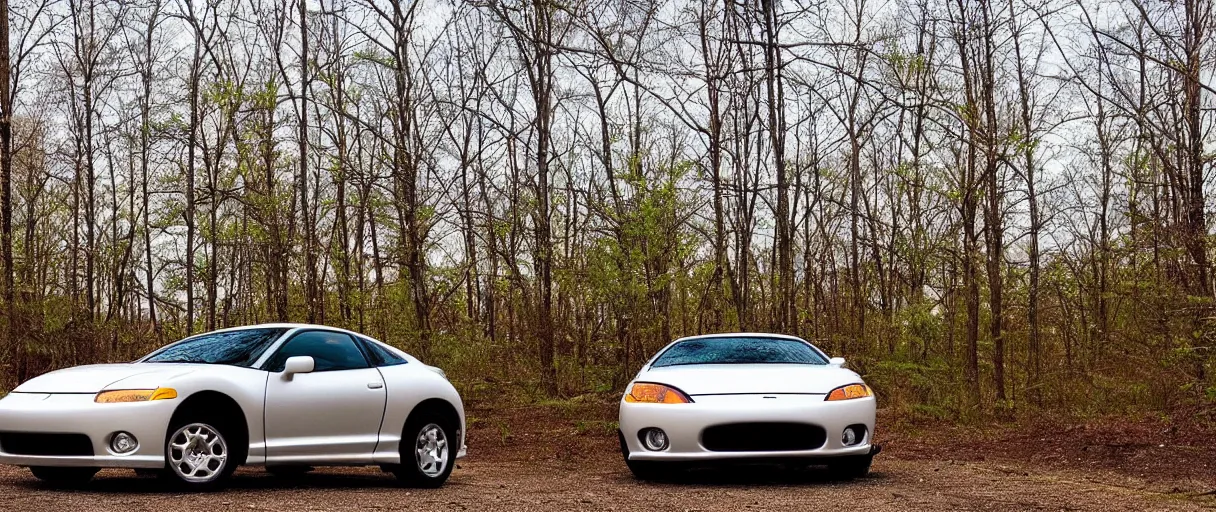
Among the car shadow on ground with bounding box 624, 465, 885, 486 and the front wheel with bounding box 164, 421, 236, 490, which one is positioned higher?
the front wheel with bounding box 164, 421, 236, 490

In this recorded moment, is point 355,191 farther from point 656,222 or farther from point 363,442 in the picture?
point 363,442

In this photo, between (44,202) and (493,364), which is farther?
(44,202)

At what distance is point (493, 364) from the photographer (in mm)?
21047

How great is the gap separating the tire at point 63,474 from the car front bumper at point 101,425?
77 cm

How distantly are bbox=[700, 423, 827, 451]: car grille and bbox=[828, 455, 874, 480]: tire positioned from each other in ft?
2.26

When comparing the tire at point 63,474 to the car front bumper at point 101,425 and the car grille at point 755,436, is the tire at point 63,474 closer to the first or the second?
the car front bumper at point 101,425

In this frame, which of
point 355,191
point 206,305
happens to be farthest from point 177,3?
point 206,305

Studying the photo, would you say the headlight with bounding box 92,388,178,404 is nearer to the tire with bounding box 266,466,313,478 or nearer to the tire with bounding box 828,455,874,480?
the tire with bounding box 266,466,313,478

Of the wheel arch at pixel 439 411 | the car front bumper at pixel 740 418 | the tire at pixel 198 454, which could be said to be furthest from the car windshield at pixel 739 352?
the tire at pixel 198 454

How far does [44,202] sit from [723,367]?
29.3 meters

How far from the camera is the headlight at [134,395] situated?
790cm

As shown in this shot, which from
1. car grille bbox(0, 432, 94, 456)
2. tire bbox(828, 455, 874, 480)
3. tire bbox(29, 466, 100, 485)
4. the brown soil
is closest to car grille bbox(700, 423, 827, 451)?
the brown soil

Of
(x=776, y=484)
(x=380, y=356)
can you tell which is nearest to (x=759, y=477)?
(x=776, y=484)

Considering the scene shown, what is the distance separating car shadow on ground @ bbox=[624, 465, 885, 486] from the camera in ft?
32.8
